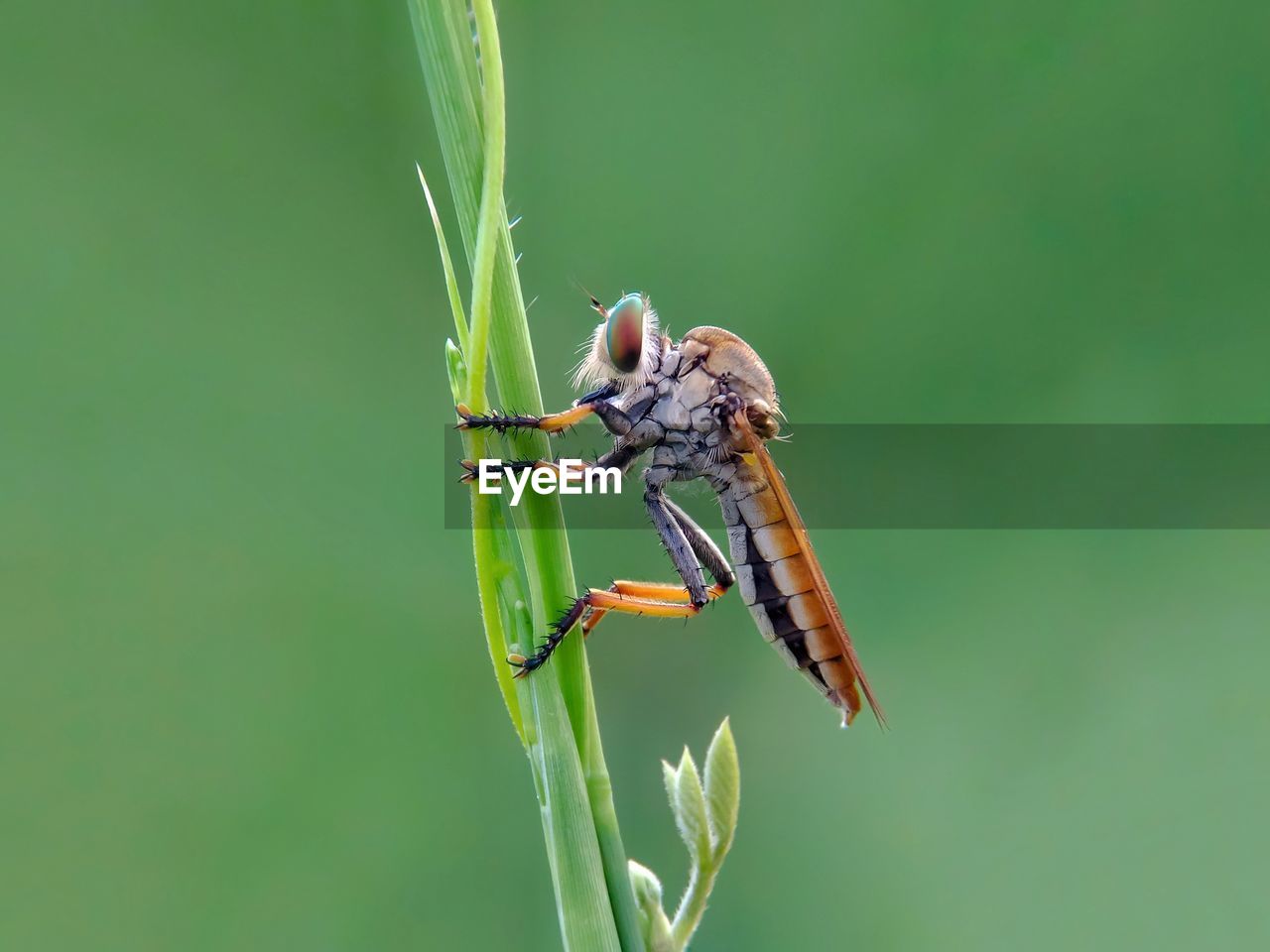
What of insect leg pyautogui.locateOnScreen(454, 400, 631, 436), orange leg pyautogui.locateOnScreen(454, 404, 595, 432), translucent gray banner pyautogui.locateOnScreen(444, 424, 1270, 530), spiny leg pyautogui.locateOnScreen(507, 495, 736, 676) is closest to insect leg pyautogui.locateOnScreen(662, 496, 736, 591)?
spiny leg pyautogui.locateOnScreen(507, 495, 736, 676)

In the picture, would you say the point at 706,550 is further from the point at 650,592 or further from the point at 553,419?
the point at 553,419

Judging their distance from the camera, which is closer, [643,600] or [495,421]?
[495,421]

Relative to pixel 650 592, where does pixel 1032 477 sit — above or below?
above

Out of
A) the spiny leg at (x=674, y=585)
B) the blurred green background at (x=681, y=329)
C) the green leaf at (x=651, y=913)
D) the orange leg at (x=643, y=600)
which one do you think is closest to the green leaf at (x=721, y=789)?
the green leaf at (x=651, y=913)

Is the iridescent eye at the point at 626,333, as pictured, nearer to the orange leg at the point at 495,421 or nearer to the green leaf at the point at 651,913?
the orange leg at the point at 495,421

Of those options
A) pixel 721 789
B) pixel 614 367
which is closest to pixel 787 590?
pixel 614 367

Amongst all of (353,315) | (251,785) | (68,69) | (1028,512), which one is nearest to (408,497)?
(353,315)
